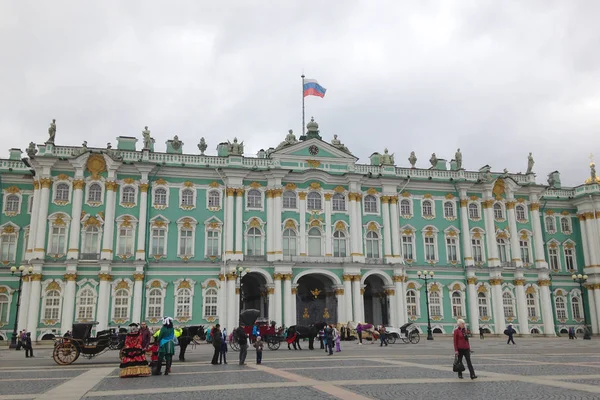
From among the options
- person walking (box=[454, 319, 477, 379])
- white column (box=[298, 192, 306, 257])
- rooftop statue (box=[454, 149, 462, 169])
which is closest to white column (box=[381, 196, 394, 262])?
white column (box=[298, 192, 306, 257])

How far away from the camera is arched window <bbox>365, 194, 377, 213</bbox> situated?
5238 cm

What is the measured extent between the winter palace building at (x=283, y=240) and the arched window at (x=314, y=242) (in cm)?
13

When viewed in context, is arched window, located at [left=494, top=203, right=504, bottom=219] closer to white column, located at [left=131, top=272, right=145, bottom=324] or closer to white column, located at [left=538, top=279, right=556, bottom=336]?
white column, located at [left=538, top=279, right=556, bottom=336]

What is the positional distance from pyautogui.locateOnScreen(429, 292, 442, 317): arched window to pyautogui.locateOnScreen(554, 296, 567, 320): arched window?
13.5 meters

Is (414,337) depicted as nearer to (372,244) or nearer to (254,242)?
(372,244)

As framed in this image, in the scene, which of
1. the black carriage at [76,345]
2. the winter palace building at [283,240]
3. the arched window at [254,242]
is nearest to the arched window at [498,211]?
the winter palace building at [283,240]

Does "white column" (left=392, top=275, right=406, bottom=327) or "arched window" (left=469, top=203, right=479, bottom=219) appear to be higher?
"arched window" (left=469, top=203, right=479, bottom=219)

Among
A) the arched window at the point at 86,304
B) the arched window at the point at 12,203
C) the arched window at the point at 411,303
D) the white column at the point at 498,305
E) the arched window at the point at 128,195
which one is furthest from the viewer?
the white column at the point at 498,305

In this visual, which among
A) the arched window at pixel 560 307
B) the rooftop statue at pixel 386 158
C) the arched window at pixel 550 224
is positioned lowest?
the arched window at pixel 560 307

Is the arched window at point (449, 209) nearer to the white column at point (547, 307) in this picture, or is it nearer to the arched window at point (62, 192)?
the white column at point (547, 307)

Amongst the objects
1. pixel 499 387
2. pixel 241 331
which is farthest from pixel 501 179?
pixel 499 387

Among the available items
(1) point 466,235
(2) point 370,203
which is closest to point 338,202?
(2) point 370,203

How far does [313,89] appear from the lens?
169ft

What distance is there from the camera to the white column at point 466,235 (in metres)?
53.1
